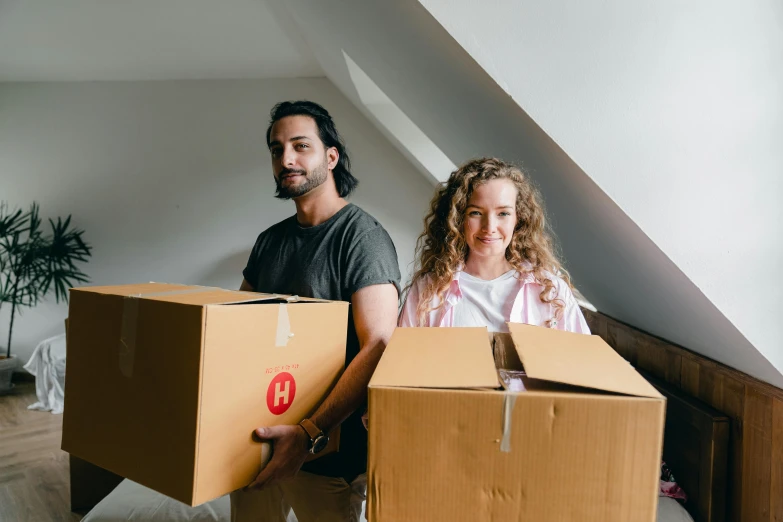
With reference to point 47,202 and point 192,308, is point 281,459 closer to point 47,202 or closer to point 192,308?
point 192,308

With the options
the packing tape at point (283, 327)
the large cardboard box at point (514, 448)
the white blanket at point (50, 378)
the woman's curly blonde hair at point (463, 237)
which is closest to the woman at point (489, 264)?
the woman's curly blonde hair at point (463, 237)

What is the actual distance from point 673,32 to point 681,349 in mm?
835

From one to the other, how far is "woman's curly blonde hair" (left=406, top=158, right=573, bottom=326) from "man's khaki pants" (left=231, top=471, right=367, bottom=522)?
480 mm

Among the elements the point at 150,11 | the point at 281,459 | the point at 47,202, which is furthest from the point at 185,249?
the point at 281,459

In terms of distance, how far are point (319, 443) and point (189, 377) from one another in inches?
12.8

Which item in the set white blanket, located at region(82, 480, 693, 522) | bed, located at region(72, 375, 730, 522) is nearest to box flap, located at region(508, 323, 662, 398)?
bed, located at region(72, 375, 730, 522)

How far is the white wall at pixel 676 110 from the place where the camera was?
0.89 metres

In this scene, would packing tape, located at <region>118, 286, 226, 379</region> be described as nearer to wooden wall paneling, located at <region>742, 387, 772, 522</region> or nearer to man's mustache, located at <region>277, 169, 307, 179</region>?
man's mustache, located at <region>277, 169, 307, 179</region>

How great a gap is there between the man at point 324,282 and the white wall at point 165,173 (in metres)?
2.44

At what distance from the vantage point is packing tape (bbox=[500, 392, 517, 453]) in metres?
0.53

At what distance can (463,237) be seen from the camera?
129 cm

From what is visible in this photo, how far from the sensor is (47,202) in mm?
4051

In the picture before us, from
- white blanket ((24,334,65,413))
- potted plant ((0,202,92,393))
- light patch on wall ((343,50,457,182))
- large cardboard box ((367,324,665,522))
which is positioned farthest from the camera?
potted plant ((0,202,92,393))

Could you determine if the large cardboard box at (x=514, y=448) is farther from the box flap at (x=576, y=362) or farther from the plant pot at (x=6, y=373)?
the plant pot at (x=6, y=373)
